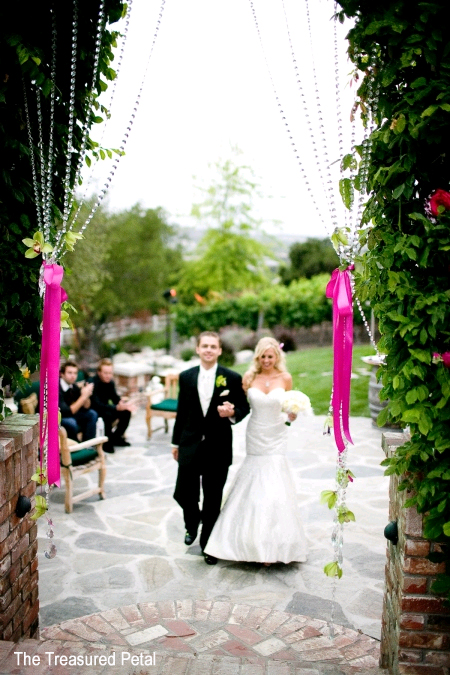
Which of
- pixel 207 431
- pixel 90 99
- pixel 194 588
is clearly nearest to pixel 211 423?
pixel 207 431

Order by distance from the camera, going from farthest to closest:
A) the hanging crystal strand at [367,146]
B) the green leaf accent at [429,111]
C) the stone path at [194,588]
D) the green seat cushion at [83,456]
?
the green seat cushion at [83,456] → the stone path at [194,588] → the hanging crystal strand at [367,146] → the green leaf accent at [429,111]

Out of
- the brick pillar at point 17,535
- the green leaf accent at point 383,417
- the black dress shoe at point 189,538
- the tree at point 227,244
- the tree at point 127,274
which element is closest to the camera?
the green leaf accent at point 383,417

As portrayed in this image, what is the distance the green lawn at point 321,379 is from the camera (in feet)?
37.7

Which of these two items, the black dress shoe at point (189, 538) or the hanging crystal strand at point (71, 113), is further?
the black dress shoe at point (189, 538)

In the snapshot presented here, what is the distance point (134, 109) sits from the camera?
342 centimetres

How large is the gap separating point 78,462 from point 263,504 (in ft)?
7.66

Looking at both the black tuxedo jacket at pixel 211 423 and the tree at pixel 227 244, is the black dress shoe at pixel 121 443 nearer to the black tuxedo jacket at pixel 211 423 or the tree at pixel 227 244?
the black tuxedo jacket at pixel 211 423

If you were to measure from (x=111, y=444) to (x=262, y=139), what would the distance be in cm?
2324

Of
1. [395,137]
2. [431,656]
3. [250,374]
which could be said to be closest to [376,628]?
[431,656]

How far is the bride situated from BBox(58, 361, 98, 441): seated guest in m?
2.79

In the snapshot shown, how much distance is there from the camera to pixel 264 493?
4.98 meters

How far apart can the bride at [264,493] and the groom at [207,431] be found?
5.1 inches

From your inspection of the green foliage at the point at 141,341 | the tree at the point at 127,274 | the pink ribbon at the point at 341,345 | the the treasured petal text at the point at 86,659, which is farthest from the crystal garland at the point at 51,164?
the green foliage at the point at 141,341

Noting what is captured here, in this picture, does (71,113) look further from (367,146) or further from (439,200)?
(439,200)
